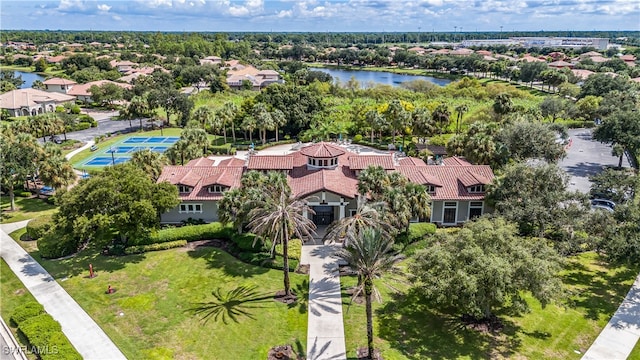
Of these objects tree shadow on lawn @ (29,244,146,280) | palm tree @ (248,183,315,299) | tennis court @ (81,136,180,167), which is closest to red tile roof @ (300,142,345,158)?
palm tree @ (248,183,315,299)

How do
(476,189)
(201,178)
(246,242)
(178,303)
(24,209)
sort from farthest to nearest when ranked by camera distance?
(24,209) → (201,178) → (476,189) → (246,242) → (178,303)

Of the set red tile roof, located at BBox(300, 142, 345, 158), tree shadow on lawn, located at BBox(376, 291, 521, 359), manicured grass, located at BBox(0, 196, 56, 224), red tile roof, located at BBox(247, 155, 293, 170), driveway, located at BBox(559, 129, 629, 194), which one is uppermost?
red tile roof, located at BBox(300, 142, 345, 158)

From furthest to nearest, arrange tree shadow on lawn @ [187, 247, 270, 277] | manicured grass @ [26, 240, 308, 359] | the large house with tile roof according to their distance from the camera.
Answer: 1. the large house with tile roof
2. tree shadow on lawn @ [187, 247, 270, 277]
3. manicured grass @ [26, 240, 308, 359]

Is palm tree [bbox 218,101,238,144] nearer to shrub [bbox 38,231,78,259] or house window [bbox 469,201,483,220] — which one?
shrub [bbox 38,231,78,259]

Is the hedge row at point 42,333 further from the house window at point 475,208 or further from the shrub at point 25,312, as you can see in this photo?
the house window at point 475,208

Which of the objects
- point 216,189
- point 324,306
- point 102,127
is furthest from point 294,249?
point 102,127

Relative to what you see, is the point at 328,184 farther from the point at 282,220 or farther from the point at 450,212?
the point at 282,220

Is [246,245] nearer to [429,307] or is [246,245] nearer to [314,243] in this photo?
[314,243]
